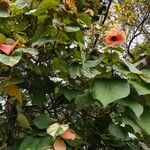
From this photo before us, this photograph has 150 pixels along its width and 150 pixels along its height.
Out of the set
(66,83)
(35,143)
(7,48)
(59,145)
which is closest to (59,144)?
(59,145)

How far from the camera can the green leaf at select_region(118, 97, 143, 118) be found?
1.46 metres

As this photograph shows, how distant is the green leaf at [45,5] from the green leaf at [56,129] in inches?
16.4

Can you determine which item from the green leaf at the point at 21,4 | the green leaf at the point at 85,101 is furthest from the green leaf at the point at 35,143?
the green leaf at the point at 21,4

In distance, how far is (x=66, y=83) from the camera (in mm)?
1895

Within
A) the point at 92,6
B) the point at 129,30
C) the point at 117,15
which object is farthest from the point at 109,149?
the point at 129,30

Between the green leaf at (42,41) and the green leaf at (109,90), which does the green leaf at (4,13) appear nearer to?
the green leaf at (42,41)

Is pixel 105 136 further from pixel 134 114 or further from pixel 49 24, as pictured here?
pixel 49 24

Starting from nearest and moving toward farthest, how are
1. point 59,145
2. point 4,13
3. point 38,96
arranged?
1. point 59,145
2. point 4,13
3. point 38,96

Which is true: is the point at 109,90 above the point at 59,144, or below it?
above

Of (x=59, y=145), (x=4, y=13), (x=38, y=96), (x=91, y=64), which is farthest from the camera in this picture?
(x=38, y=96)

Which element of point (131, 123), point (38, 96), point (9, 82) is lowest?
point (38, 96)

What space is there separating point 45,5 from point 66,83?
419mm

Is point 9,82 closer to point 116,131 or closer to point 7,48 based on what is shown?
point 7,48

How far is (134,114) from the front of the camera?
1.51m
